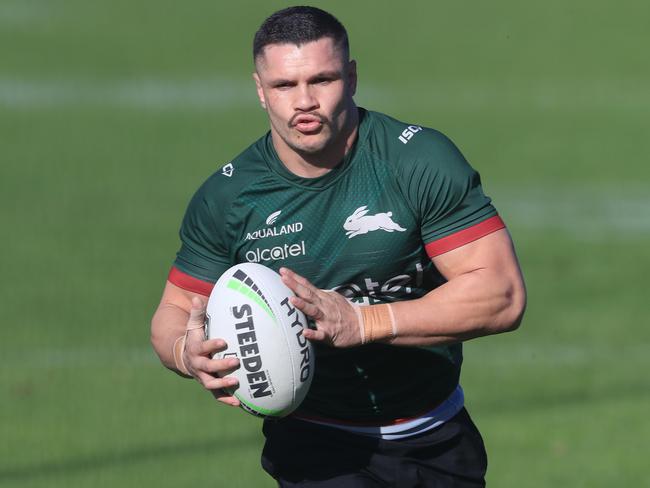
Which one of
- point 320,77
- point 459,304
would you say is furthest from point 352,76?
point 459,304

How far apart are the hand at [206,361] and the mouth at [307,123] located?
2.75 ft

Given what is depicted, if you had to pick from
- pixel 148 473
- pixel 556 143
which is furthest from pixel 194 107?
pixel 148 473

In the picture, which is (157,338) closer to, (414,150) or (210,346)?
(210,346)

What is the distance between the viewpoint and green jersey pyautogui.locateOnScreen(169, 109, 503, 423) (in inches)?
234

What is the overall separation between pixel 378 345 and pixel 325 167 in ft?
2.87

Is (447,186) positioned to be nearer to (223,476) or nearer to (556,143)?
(223,476)

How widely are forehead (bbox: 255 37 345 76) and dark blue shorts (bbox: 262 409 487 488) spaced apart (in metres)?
1.66

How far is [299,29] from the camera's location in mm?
5945

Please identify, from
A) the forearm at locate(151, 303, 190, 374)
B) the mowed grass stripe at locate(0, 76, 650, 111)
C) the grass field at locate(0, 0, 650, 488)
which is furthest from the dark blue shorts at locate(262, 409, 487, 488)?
the mowed grass stripe at locate(0, 76, 650, 111)

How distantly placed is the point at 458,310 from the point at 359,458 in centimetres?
104

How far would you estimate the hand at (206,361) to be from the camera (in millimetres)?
5641

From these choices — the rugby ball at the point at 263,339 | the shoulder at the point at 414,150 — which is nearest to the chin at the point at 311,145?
the shoulder at the point at 414,150

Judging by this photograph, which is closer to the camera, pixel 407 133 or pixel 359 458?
pixel 407 133

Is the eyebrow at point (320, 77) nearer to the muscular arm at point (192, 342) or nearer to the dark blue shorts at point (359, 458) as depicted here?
the muscular arm at point (192, 342)
